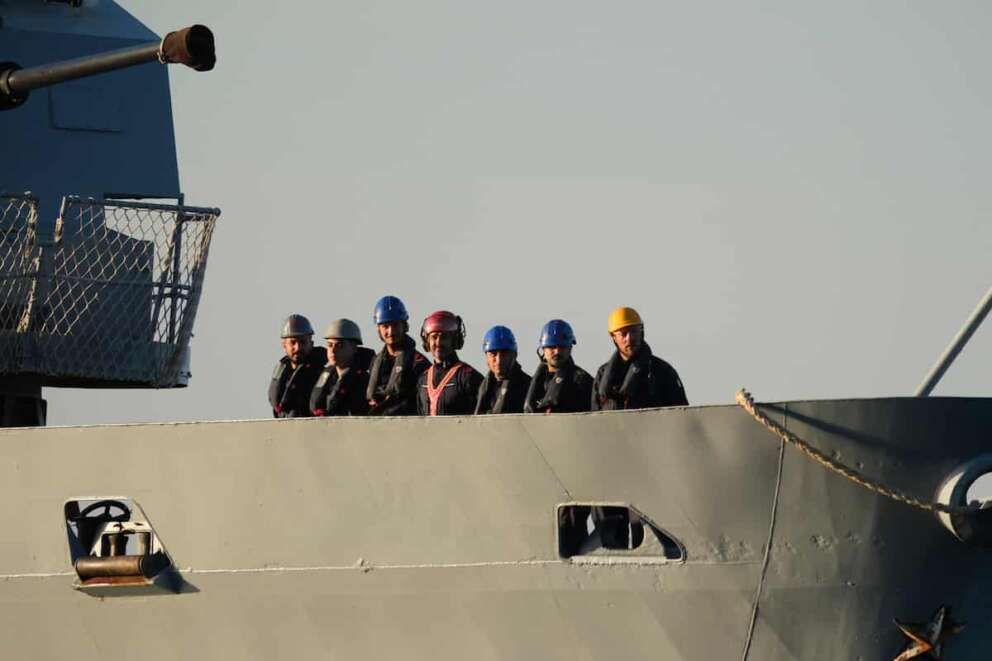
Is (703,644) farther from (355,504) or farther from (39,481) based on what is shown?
(39,481)

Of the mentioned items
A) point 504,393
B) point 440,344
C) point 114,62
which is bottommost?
point 504,393

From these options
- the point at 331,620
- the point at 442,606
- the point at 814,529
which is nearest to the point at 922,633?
the point at 814,529

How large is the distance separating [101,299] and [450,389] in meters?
4.21

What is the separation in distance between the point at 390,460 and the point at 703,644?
2558 millimetres

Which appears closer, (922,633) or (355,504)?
(922,633)

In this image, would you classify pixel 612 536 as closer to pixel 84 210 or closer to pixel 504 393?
pixel 504 393

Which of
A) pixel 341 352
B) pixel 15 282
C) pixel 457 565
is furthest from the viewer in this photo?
pixel 15 282

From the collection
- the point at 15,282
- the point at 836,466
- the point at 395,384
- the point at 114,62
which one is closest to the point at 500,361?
the point at 395,384

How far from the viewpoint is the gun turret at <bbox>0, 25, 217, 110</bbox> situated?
14742 mm

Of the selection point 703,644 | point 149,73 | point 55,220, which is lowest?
point 703,644

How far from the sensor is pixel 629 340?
14328 millimetres

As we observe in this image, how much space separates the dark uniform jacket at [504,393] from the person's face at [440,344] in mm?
421

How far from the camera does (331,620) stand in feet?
47.4

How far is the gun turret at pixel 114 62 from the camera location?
580 inches
